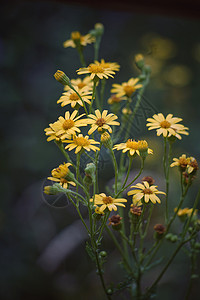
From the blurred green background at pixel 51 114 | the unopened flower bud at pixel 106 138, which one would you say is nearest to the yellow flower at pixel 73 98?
the unopened flower bud at pixel 106 138

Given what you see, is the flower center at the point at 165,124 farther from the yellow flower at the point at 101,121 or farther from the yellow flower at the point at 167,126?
the yellow flower at the point at 101,121

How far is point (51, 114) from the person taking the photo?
1.61 meters

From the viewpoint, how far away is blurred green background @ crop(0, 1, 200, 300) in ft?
4.62

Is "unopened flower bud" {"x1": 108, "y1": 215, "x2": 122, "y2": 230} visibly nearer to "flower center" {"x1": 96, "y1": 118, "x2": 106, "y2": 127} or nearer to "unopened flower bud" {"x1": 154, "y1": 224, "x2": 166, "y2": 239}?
"unopened flower bud" {"x1": 154, "y1": 224, "x2": 166, "y2": 239}

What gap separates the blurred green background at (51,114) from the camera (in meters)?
1.41

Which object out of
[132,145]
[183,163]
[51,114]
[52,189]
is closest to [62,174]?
[52,189]

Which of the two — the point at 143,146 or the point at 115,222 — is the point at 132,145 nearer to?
the point at 143,146

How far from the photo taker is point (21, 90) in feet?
5.74

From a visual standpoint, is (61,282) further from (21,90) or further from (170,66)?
(170,66)

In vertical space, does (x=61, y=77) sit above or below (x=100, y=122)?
above

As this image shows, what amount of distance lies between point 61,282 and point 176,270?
0.54 meters

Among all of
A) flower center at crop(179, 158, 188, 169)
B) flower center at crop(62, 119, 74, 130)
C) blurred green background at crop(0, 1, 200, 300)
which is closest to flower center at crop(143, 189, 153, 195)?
flower center at crop(179, 158, 188, 169)

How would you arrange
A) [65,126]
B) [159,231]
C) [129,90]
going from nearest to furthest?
[65,126], [159,231], [129,90]

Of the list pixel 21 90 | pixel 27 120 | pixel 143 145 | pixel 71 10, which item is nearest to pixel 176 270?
pixel 143 145
